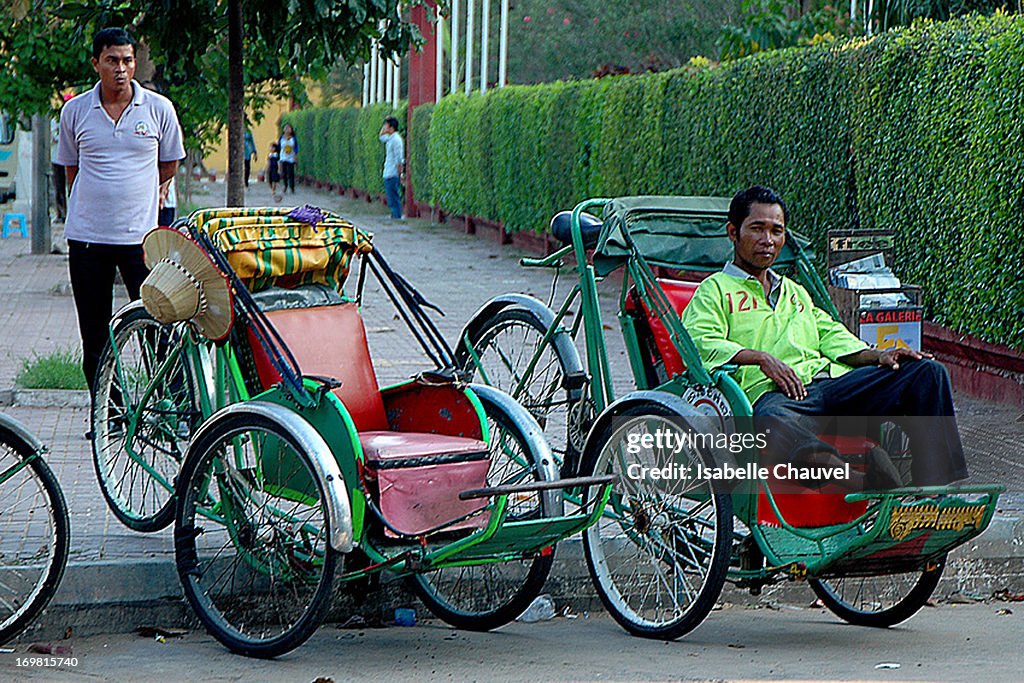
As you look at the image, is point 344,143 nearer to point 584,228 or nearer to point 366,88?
point 366,88

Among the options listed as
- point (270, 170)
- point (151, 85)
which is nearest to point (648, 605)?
point (151, 85)

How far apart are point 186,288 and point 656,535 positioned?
6.03ft

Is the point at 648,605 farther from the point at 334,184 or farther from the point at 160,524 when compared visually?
the point at 334,184

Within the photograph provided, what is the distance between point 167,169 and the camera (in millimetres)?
8117

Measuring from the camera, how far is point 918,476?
5.11 m

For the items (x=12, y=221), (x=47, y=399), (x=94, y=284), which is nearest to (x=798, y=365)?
(x=94, y=284)

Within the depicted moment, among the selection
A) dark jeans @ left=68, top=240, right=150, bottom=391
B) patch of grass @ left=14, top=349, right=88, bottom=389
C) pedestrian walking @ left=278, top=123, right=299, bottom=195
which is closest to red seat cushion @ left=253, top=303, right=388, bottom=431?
dark jeans @ left=68, top=240, right=150, bottom=391

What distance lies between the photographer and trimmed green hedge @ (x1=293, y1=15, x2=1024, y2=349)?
30.1 ft

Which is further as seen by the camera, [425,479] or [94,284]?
[94,284]

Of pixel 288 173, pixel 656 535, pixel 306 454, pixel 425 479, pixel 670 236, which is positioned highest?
pixel 670 236

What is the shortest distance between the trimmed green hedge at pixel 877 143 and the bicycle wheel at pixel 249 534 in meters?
5.18

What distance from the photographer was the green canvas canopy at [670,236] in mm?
6102

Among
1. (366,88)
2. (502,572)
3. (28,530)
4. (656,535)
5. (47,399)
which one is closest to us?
(656,535)

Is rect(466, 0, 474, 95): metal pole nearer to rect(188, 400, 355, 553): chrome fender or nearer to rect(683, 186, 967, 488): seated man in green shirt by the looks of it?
rect(683, 186, 967, 488): seated man in green shirt
